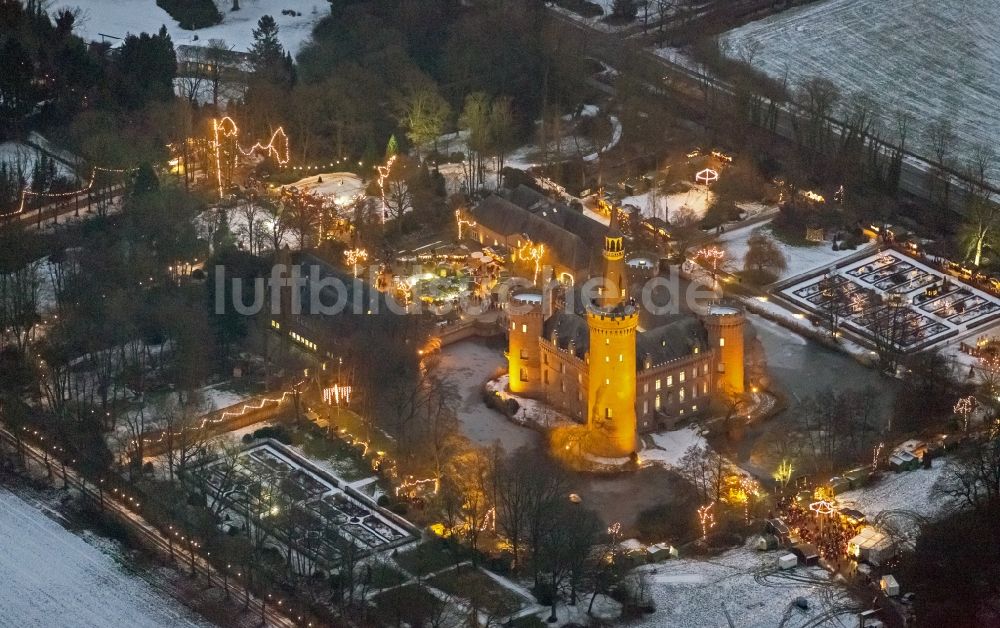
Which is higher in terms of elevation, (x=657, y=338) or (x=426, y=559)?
(x=657, y=338)

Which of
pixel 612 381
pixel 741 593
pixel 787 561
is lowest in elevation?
pixel 741 593

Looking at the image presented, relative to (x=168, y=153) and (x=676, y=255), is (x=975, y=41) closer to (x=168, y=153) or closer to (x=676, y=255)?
(x=676, y=255)

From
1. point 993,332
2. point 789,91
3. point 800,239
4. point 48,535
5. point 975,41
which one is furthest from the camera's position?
point 975,41

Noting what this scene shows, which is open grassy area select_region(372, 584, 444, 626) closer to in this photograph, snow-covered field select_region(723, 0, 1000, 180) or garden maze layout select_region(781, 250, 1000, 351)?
garden maze layout select_region(781, 250, 1000, 351)

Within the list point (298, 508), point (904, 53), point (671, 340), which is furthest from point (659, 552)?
point (904, 53)

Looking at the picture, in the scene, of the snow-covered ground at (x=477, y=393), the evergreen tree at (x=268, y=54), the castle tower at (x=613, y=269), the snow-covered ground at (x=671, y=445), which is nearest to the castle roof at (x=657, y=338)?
the snow-covered ground at (x=671, y=445)

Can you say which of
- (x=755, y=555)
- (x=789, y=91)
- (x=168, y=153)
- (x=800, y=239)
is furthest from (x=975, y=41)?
(x=755, y=555)

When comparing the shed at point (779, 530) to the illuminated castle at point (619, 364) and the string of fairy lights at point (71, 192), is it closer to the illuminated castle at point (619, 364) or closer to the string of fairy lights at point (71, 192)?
the illuminated castle at point (619, 364)

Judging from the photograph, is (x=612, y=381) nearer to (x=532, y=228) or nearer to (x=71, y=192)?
(x=532, y=228)
